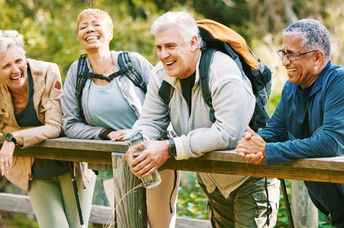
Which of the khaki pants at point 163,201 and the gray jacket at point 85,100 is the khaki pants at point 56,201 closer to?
the gray jacket at point 85,100

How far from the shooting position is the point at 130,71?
434cm

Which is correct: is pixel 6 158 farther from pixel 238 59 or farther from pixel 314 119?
pixel 314 119

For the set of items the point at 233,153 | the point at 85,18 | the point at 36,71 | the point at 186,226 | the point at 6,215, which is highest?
the point at 85,18

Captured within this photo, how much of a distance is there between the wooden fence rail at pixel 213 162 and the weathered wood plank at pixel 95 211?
137cm

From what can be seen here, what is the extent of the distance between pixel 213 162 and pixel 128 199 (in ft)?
1.87

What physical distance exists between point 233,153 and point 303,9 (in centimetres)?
1070

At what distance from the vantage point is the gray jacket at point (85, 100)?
429cm

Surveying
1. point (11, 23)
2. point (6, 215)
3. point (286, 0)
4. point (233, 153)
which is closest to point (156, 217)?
point (233, 153)

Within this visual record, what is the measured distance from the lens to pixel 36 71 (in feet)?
14.5

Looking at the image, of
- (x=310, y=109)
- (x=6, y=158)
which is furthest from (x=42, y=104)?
(x=310, y=109)

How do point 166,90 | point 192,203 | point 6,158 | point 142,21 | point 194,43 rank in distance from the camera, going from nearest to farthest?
1. point 194,43
2. point 166,90
3. point 6,158
4. point 192,203
5. point 142,21

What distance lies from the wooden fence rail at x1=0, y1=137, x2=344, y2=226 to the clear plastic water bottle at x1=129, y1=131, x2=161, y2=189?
16 cm

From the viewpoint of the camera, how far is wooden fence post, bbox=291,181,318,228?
498 cm

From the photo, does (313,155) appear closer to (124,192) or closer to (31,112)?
(124,192)
